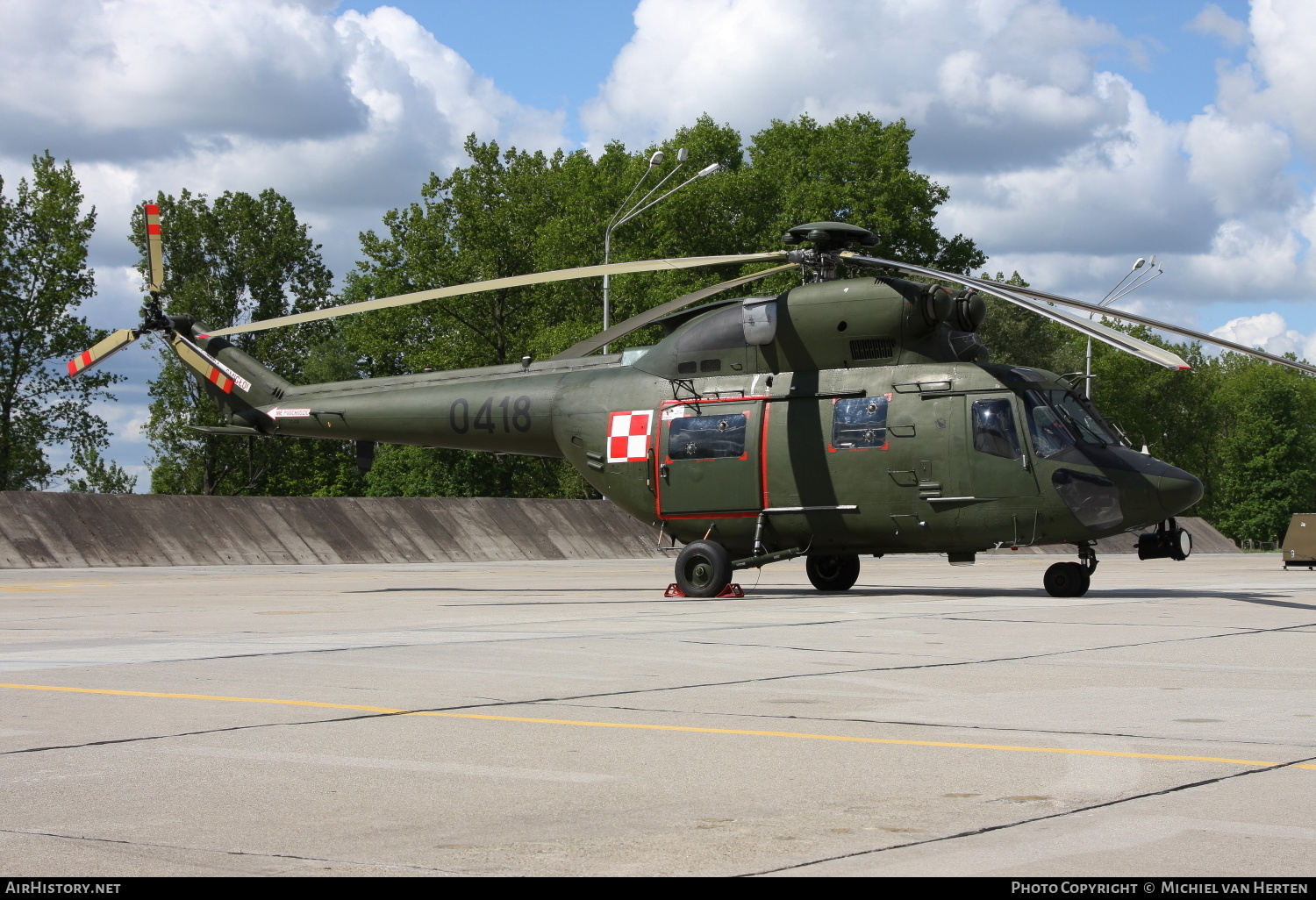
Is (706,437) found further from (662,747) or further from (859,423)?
(662,747)

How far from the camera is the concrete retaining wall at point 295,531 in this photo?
101 ft

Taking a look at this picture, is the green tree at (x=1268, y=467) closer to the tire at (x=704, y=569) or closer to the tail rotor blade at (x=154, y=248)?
the tire at (x=704, y=569)

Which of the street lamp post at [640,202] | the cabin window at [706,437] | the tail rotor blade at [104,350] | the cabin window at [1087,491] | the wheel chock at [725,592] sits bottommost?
the wheel chock at [725,592]

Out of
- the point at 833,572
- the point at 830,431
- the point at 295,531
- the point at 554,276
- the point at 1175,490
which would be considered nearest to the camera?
the point at 1175,490

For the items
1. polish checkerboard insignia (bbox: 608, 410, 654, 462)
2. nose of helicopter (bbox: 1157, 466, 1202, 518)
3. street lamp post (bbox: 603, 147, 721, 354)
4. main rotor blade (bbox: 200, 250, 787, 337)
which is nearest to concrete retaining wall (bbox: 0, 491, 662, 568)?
street lamp post (bbox: 603, 147, 721, 354)

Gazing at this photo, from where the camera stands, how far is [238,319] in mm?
67500

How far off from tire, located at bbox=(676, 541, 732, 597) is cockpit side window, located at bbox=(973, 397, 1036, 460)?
3.73 meters

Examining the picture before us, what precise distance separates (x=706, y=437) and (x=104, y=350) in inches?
411

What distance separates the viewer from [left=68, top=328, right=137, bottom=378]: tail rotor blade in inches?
846

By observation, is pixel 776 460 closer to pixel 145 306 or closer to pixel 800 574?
pixel 800 574

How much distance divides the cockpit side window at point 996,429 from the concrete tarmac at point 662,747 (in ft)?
12.4

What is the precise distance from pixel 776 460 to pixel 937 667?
868 centimetres

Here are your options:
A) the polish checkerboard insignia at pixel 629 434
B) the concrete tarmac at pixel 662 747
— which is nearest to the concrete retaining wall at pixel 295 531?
the polish checkerboard insignia at pixel 629 434

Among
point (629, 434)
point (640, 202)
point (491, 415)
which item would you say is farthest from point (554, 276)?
point (640, 202)
